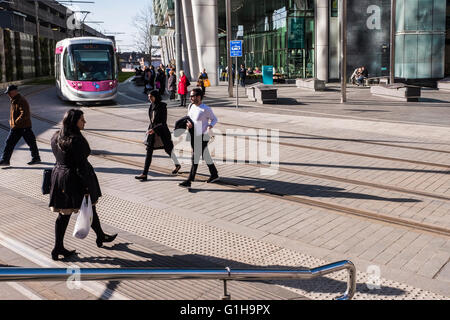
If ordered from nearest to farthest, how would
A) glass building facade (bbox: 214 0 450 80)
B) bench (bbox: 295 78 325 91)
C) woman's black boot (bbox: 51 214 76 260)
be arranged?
woman's black boot (bbox: 51 214 76 260), bench (bbox: 295 78 325 91), glass building facade (bbox: 214 0 450 80)

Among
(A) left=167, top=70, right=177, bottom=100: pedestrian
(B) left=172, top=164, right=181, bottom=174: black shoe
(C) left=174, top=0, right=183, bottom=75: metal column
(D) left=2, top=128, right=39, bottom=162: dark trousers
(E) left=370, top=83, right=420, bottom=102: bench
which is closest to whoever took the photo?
(B) left=172, top=164, right=181, bottom=174: black shoe

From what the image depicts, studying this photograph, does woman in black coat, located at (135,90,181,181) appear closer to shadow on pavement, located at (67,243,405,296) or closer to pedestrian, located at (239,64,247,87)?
shadow on pavement, located at (67,243,405,296)

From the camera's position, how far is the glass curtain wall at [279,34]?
135 ft

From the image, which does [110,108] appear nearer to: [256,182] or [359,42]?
[256,182]

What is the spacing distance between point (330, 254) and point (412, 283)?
101cm

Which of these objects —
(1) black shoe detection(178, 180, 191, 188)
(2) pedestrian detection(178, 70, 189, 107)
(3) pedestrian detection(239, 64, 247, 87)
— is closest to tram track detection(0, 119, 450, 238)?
(1) black shoe detection(178, 180, 191, 188)

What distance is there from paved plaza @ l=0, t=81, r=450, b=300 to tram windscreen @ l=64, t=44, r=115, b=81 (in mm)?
8484

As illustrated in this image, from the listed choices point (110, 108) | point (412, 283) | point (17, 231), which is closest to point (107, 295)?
point (17, 231)

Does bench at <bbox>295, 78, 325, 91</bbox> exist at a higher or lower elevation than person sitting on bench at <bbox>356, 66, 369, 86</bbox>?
lower

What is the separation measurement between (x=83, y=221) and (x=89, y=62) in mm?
17846

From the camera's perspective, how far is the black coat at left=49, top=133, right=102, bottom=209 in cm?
532

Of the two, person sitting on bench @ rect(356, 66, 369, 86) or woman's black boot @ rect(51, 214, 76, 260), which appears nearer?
woman's black boot @ rect(51, 214, 76, 260)

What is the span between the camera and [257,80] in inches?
1551

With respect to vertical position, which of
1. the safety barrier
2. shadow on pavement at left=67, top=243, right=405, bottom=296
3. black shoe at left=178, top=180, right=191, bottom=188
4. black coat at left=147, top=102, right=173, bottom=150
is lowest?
shadow on pavement at left=67, top=243, right=405, bottom=296
